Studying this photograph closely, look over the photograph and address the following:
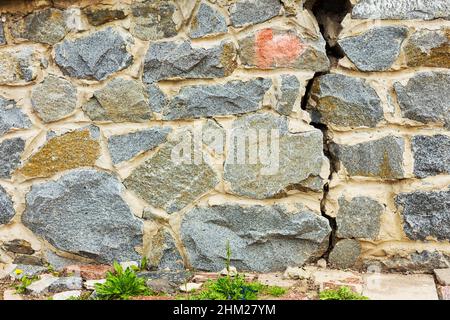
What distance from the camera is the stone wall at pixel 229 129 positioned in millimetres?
3078

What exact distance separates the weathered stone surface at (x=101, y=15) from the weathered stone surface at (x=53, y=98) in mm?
339

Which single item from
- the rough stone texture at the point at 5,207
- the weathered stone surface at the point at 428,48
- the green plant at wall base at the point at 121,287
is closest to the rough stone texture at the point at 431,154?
the weathered stone surface at the point at 428,48

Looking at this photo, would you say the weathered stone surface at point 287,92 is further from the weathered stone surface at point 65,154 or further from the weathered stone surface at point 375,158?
the weathered stone surface at point 65,154

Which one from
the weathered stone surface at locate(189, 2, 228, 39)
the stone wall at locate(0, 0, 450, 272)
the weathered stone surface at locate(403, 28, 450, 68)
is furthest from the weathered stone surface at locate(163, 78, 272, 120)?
the weathered stone surface at locate(403, 28, 450, 68)

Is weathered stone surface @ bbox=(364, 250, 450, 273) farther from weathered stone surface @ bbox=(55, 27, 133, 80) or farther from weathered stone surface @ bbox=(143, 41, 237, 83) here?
weathered stone surface @ bbox=(55, 27, 133, 80)

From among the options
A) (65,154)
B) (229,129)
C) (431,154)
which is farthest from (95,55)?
(431,154)

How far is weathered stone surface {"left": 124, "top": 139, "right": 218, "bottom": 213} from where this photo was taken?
3.19 m

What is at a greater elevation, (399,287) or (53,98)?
(53,98)

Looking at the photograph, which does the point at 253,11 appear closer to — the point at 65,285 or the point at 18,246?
the point at 65,285

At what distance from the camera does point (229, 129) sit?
10.4 feet

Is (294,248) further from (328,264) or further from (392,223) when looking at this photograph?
(392,223)

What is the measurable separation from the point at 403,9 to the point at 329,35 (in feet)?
1.27

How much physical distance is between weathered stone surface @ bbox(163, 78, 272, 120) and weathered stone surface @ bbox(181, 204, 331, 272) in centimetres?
48
